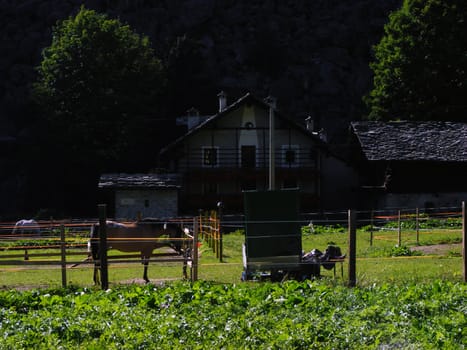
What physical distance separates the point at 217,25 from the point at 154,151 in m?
26.8

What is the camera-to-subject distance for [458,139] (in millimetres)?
48594

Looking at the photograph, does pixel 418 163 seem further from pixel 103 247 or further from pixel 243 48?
pixel 243 48

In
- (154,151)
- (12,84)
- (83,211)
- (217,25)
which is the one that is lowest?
(83,211)

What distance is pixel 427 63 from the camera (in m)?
55.8

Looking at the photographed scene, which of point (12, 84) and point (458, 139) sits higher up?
point (12, 84)

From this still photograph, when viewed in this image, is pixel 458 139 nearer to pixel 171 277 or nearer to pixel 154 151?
pixel 154 151

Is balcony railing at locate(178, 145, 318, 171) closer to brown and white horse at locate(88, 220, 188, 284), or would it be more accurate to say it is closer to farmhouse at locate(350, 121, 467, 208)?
farmhouse at locate(350, 121, 467, 208)

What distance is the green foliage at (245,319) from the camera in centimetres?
955

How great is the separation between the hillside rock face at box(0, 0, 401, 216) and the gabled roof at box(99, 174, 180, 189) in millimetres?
21607

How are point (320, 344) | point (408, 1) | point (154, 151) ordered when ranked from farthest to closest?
point (154, 151)
point (408, 1)
point (320, 344)

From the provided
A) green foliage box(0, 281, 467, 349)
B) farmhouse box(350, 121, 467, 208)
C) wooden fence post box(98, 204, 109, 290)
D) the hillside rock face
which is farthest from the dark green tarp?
the hillside rock face

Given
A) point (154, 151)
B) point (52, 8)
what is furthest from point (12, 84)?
point (154, 151)

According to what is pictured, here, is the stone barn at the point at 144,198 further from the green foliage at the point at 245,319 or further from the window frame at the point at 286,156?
the green foliage at the point at 245,319

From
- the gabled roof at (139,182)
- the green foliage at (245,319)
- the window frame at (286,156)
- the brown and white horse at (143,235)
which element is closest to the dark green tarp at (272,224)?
the brown and white horse at (143,235)
